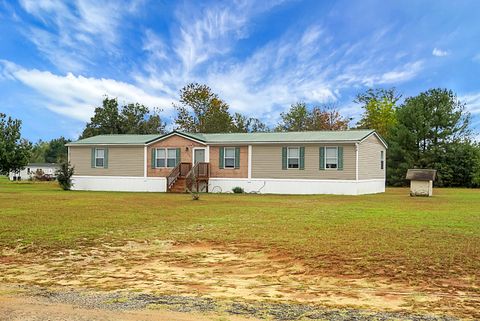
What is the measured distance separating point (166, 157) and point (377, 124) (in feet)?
93.6

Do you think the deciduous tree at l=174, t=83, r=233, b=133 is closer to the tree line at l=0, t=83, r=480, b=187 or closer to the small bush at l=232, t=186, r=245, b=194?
the tree line at l=0, t=83, r=480, b=187

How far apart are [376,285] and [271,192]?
2051cm

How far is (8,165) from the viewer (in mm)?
41125

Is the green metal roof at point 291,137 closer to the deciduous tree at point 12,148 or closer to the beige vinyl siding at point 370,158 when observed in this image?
the beige vinyl siding at point 370,158

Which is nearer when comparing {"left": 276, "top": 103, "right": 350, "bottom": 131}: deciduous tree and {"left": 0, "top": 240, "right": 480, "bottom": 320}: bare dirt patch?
{"left": 0, "top": 240, "right": 480, "bottom": 320}: bare dirt patch

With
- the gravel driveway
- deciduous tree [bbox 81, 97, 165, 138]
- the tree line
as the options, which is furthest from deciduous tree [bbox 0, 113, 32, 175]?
the gravel driveway

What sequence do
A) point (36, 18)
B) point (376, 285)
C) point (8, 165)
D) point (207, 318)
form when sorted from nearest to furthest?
point (207, 318) < point (376, 285) < point (36, 18) < point (8, 165)

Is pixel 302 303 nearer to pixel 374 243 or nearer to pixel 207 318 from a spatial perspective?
pixel 207 318

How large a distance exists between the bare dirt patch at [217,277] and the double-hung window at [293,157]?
17.7 meters

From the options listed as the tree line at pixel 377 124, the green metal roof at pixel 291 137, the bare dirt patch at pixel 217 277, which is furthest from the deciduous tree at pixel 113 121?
the bare dirt patch at pixel 217 277

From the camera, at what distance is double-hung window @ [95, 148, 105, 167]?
98.1 feet

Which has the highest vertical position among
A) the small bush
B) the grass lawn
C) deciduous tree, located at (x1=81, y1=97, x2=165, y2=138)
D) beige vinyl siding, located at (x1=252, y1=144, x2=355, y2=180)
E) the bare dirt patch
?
deciduous tree, located at (x1=81, y1=97, x2=165, y2=138)

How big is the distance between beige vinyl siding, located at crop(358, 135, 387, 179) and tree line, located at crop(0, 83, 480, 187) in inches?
352

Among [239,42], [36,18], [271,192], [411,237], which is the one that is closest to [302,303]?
[411,237]
